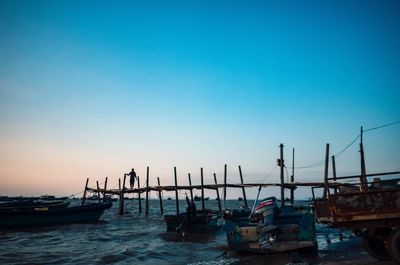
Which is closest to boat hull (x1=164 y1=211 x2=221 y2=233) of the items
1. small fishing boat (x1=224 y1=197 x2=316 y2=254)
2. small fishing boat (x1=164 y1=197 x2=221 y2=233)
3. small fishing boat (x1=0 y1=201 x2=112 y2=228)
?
small fishing boat (x1=164 y1=197 x2=221 y2=233)

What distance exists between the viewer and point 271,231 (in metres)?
11.0

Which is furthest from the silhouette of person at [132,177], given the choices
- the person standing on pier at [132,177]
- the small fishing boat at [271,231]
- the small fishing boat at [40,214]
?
the small fishing boat at [271,231]

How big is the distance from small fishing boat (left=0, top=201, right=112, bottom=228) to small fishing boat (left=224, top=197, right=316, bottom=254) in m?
19.5

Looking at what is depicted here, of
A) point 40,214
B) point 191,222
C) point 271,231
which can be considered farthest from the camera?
point 40,214

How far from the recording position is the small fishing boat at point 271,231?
36.0 ft

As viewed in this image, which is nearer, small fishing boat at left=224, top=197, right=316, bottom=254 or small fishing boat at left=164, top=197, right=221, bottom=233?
small fishing boat at left=224, top=197, right=316, bottom=254

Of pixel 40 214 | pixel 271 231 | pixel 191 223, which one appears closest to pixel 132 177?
pixel 40 214

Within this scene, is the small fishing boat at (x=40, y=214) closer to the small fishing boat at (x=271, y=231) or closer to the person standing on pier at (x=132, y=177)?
the person standing on pier at (x=132, y=177)

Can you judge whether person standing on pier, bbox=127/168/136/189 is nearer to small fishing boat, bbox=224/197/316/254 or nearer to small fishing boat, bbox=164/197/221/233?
small fishing boat, bbox=164/197/221/233

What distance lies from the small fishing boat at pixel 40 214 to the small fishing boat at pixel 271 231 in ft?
64.0

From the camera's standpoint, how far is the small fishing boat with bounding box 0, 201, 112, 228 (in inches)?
948

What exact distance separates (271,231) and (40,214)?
21.8 m

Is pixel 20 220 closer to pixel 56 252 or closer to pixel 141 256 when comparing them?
pixel 56 252

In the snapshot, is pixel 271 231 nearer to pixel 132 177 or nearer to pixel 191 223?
pixel 191 223
